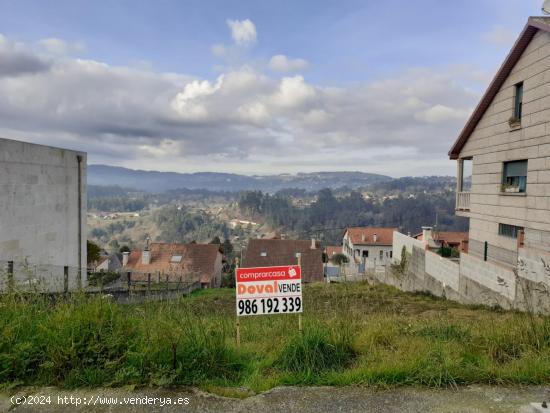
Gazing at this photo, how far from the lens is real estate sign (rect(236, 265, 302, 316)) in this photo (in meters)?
4.12

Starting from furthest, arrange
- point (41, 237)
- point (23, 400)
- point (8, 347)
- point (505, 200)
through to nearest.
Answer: point (505, 200) < point (41, 237) < point (8, 347) < point (23, 400)

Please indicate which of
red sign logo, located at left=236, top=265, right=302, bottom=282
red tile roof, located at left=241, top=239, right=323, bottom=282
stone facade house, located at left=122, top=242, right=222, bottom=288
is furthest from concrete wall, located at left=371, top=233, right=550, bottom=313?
stone facade house, located at left=122, top=242, right=222, bottom=288

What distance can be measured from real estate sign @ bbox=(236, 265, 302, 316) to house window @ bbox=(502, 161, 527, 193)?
10167mm

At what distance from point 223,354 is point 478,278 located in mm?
10118

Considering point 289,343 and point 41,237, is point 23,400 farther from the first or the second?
point 41,237

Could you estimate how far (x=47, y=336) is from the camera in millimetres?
3453

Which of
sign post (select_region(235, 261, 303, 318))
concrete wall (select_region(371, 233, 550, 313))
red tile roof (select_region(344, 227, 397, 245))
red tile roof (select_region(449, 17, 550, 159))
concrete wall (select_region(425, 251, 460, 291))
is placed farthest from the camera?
red tile roof (select_region(344, 227, 397, 245))

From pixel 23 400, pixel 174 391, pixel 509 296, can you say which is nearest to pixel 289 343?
pixel 174 391

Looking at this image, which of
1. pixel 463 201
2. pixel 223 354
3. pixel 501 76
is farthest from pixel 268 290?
pixel 463 201

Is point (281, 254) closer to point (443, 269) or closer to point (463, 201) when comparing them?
point (463, 201)

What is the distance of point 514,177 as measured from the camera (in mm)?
11648

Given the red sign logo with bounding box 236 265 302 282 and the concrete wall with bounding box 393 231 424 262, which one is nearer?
the red sign logo with bounding box 236 265 302 282

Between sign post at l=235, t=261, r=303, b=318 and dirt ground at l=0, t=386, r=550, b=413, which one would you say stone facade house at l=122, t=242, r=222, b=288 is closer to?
sign post at l=235, t=261, r=303, b=318

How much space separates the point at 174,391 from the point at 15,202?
8104 millimetres
